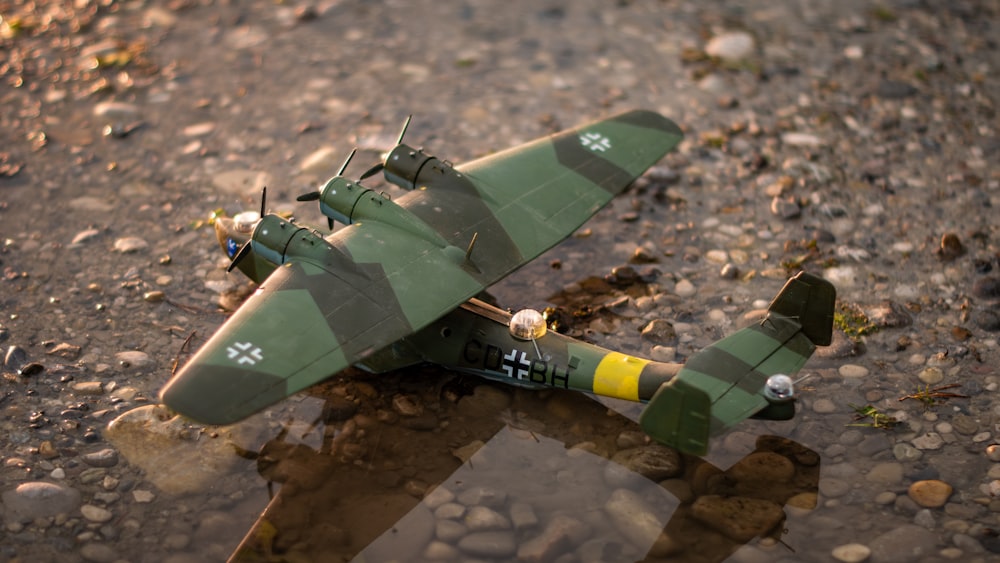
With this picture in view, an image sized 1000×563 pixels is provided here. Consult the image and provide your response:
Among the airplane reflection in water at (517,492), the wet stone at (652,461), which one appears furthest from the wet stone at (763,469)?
the wet stone at (652,461)

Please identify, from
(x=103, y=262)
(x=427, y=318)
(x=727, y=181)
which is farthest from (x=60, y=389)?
(x=727, y=181)

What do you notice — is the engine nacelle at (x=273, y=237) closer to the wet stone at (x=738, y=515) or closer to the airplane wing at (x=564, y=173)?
the airplane wing at (x=564, y=173)

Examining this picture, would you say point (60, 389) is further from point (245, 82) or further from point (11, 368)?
point (245, 82)

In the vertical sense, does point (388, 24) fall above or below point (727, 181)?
above

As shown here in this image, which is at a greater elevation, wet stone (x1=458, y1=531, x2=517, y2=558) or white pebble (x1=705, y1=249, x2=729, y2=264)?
white pebble (x1=705, y1=249, x2=729, y2=264)

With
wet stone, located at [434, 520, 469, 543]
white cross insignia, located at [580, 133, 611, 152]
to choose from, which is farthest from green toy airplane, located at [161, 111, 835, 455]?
wet stone, located at [434, 520, 469, 543]

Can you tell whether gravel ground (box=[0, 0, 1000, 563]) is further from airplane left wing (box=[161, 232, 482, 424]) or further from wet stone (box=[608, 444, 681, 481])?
airplane left wing (box=[161, 232, 482, 424])
